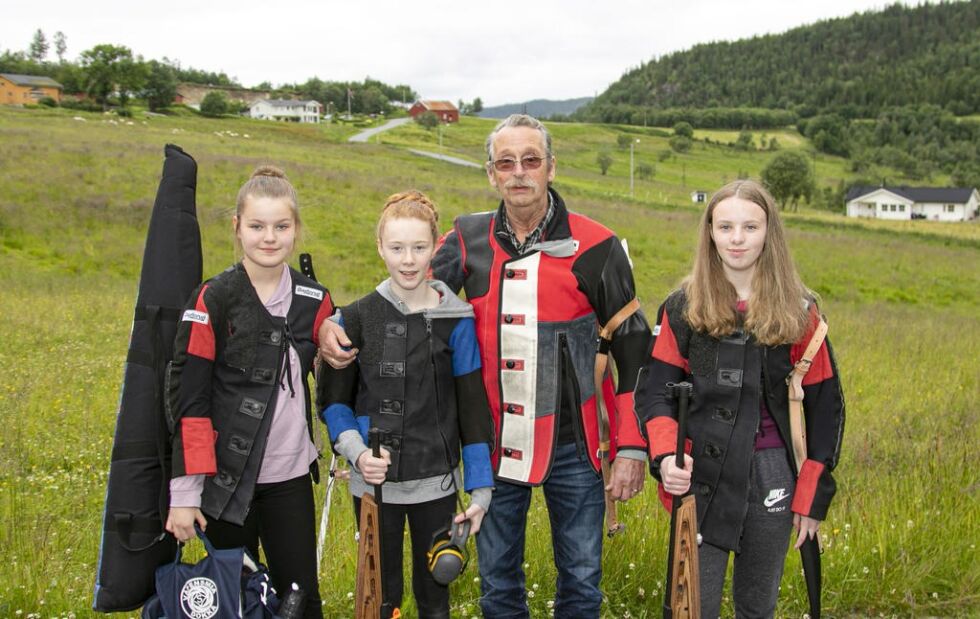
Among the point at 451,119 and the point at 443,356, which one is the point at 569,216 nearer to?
the point at 443,356

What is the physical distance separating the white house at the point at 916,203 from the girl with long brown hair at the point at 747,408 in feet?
318

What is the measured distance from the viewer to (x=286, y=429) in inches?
134

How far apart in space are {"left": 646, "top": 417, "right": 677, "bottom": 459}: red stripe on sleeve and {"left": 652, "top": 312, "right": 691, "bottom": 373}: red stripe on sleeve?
0.87 feet

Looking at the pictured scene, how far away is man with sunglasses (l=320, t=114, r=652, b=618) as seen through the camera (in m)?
3.58

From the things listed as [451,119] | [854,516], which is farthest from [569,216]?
[451,119]

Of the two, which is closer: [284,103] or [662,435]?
[662,435]

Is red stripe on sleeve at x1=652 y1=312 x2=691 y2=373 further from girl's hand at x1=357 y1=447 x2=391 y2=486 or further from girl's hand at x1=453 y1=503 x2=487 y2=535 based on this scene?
girl's hand at x1=357 y1=447 x2=391 y2=486

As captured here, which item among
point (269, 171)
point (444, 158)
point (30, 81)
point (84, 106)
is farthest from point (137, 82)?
point (269, 171)

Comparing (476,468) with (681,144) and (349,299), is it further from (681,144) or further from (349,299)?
(681,144)

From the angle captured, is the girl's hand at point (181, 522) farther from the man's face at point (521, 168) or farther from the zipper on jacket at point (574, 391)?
the man's face at point (521, 168)

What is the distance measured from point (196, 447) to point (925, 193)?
109041 mm

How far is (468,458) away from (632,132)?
13395cm

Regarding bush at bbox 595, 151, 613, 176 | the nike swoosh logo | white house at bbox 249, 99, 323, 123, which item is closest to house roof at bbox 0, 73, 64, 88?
white house at bbox 249, 99, 323, 123

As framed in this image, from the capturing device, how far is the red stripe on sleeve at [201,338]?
10.3 feet
